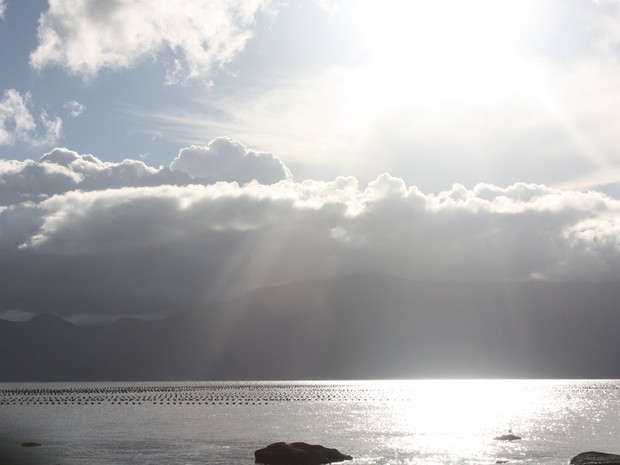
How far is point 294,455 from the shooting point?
9300 cm

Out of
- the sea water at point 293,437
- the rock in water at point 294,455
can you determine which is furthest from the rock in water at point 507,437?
the rock in water at point 294,455

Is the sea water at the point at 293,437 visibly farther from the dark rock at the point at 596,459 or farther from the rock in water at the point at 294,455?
the dark rock at the point at 596,459

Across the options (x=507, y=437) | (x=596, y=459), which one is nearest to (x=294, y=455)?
(x=596, y=459)

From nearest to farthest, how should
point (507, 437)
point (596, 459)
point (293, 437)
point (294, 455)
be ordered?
point (596, 459) → point (294, 455) → point (507, 437) → point (293, 437)

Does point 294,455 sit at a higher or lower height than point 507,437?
higher

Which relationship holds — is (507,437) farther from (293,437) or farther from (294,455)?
(294,455)

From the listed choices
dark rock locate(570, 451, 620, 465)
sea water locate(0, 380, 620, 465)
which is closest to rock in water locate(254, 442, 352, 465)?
sea water locate(0, 380, 620, 465)

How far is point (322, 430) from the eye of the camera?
14900cm

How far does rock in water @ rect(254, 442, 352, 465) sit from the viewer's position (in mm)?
92312

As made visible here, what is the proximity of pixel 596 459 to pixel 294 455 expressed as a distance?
34048 mm

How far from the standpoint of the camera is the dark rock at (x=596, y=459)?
89006 mm

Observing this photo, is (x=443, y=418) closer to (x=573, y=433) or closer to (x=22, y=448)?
(x=573, y=433)

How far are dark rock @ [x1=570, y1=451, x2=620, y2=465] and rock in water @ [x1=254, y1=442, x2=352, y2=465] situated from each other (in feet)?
93.6

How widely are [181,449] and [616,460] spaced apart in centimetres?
5711
